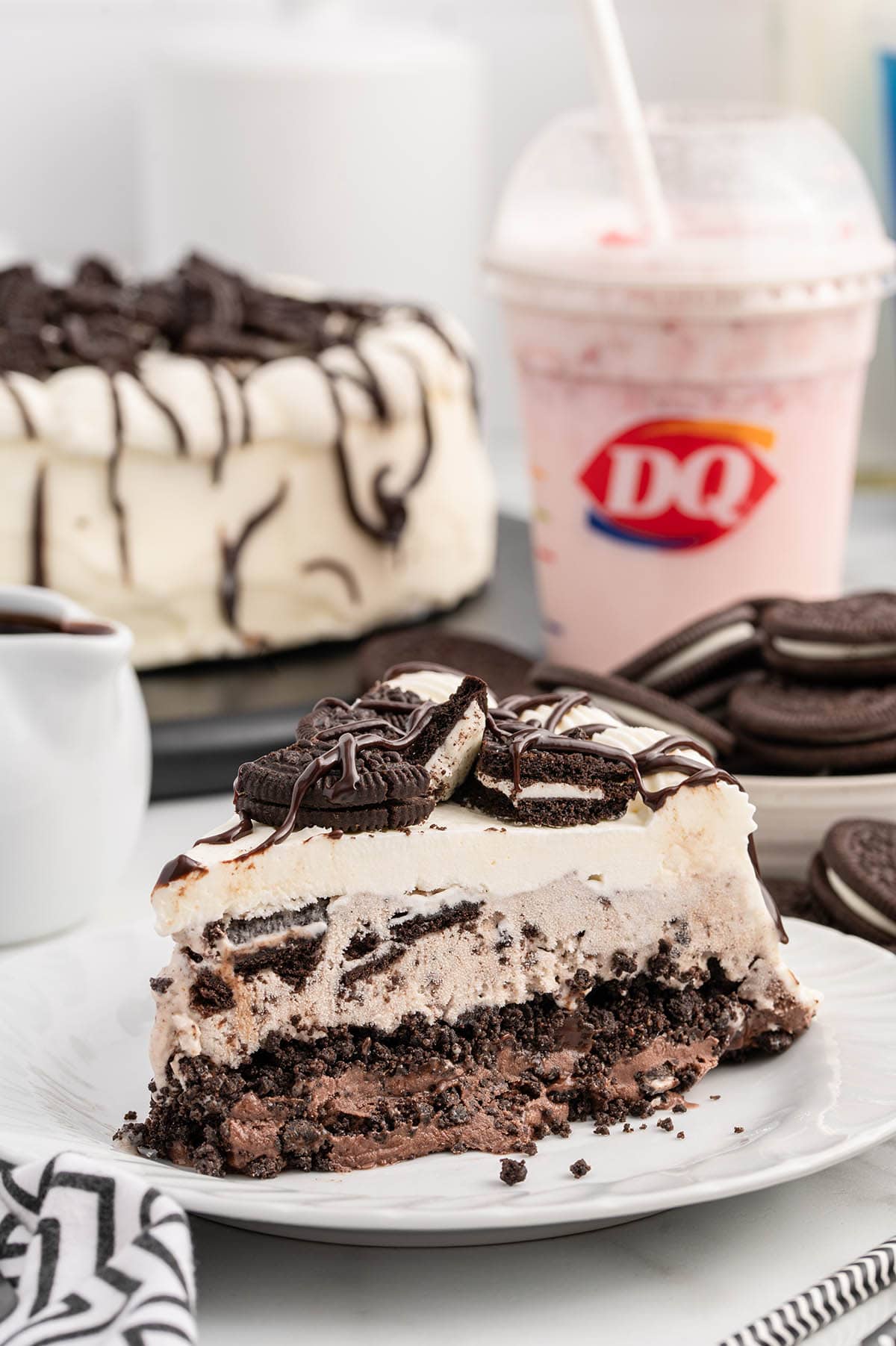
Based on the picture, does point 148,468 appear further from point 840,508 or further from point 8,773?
point 840,508

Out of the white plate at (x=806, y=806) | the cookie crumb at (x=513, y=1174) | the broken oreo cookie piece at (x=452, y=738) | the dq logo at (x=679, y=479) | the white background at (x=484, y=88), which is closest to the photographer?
the cookie crumb at (x=513, y=1174)

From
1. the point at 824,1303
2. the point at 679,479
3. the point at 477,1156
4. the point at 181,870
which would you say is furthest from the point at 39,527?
the point at 824,1303

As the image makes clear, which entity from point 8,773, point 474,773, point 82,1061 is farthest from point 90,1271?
point 8,773

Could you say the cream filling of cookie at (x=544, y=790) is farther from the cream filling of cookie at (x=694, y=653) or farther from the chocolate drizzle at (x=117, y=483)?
the chocolate drizzle at (x=117, y=483)

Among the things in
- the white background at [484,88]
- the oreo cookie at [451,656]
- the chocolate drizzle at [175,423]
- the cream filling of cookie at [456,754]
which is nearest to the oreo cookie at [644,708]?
the oreo cookie at [451,656]

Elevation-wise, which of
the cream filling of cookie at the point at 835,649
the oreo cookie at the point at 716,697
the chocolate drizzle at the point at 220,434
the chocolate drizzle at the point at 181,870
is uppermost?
the chocolate drizzle at the point at 181,870

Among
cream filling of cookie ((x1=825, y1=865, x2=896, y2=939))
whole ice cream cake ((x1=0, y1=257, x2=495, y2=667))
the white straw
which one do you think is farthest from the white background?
cream filling of cookie ((x1=825, y1=865, x2=896, y2=939))
